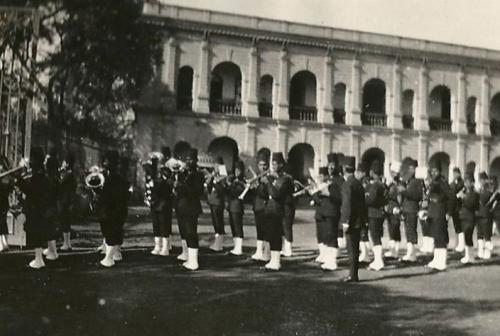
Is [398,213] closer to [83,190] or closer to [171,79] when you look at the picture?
[83,190]

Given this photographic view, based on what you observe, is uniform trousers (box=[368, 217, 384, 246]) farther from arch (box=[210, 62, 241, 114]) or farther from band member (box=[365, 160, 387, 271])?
arch (box=[210, 62, 241, 114])

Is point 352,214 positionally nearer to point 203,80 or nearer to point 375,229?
point 375,229

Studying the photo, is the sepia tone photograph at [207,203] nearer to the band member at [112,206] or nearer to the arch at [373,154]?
the band member at [112,206]

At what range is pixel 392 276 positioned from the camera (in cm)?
952

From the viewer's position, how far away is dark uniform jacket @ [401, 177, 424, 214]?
1138 centimetres

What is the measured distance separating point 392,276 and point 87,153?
2075 cm

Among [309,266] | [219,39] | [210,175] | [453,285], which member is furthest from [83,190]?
[219,39]

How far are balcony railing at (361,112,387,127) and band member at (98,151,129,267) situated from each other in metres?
22.4

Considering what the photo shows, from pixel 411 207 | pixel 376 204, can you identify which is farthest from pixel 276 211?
pixel 411 207

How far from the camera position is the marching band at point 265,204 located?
9047mm

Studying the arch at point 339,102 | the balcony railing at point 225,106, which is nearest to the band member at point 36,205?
the balcony railing at point 225,106

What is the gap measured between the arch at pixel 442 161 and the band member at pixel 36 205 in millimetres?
26255

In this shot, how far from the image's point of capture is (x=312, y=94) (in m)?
30.0

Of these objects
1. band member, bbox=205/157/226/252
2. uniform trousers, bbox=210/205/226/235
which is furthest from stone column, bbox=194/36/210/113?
uniform trousers, bbox=210/205/226/235
